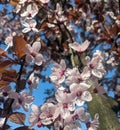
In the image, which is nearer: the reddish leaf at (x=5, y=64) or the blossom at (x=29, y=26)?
the reddish leaf at (x=5, y=64)

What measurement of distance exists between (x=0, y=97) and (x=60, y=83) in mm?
226

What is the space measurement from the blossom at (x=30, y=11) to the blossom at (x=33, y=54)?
53 centimetres

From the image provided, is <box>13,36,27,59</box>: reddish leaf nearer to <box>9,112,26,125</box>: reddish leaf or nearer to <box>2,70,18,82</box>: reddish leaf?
<box>2,70,18,82</box>: reddish leaf

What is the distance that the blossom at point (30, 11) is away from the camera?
5.30 feet

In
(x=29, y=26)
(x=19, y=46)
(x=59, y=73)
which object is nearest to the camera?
(x=19, y=46)

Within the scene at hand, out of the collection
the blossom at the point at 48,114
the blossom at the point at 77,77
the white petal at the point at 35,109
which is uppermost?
the blossom at the point at 77,77

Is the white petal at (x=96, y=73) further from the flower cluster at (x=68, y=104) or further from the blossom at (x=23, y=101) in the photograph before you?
the blossom at (x=23, y=101)

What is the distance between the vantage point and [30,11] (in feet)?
5.39

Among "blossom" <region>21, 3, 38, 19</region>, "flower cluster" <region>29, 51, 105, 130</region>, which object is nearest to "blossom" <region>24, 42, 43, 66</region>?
"flower cluster" <region>29, 51, 105, 130</region>

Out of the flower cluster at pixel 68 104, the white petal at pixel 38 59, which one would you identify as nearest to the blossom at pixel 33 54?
the white petal at pixel 38 59

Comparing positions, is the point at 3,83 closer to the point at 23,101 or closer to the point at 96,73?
the point at 23,101

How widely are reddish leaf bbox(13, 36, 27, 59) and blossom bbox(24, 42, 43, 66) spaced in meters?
0.01

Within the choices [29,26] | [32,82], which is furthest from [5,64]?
[29,26]

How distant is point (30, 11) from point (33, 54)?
0.59 metres
